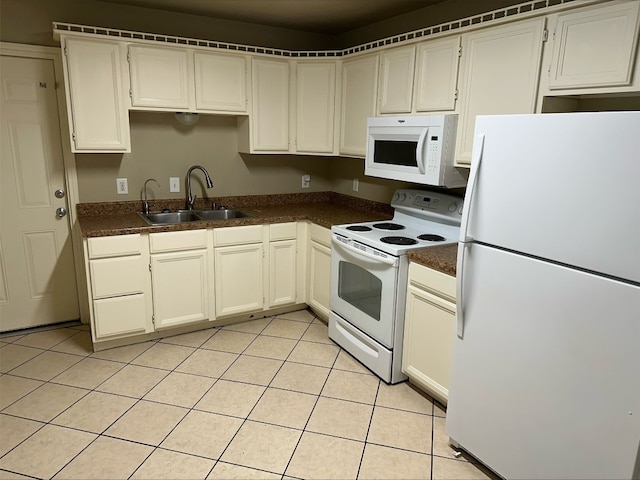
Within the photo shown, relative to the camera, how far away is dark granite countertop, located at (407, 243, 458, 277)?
225 cm

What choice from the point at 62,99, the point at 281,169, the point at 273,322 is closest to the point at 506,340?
the point at 273,322

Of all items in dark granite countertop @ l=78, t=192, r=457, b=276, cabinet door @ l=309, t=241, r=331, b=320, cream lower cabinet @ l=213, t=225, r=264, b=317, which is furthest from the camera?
cabinet door @ l=309, t=241, r=331, b=320

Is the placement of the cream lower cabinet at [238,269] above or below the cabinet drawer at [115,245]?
below

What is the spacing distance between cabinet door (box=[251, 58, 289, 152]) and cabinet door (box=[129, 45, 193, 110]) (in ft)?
1.76

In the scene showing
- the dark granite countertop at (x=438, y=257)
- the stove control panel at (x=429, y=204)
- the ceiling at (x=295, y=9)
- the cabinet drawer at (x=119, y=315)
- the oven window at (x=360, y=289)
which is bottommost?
the cabinet drawer at (x=119, y=315)

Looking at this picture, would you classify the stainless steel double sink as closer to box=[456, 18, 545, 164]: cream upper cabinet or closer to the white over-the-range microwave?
the white over-the-range microwave

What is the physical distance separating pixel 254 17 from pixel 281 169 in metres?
1.27

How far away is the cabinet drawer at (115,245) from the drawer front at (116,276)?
0.04m

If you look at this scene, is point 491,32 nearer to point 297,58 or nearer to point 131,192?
point 297,58

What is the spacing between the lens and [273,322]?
3619 millimetres

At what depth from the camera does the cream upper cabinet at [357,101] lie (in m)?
3.19

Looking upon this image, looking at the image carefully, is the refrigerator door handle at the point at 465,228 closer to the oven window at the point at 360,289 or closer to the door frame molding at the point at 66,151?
the oven window at the point at 360,289

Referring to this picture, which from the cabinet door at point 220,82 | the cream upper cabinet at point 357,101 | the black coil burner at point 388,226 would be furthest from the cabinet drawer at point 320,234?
the cabinet door at point 220,82

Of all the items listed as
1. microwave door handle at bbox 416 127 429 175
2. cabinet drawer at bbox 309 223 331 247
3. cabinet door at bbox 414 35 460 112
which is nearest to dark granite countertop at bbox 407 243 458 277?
microwave door handle at bbox 416 127 429 175
